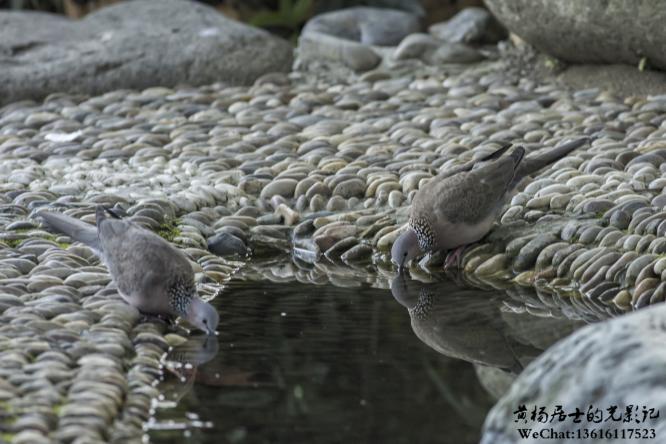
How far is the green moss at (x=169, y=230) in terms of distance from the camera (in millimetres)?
6423

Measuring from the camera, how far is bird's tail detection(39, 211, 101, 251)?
18.8 ft

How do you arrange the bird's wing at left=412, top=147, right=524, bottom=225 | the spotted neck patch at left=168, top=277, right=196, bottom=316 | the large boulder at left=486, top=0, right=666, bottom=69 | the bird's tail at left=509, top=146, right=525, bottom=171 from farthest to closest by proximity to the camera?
the large boulder at left=486, top=0, right=666, bottom=69
the bird's tail at left=509, top=146, right=525, bottom=171
the bird's wing at left=412, top=147, right=524, bottom=225
the spotted neck patch at left=168, top=277, right=196, bottom=316

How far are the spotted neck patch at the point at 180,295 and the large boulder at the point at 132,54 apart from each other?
4.85m

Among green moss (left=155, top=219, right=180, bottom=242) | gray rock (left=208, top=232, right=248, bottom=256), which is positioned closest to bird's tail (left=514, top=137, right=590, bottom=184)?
gray rock (left=208, top=232, right=248, bottom=256)

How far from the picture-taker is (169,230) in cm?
652

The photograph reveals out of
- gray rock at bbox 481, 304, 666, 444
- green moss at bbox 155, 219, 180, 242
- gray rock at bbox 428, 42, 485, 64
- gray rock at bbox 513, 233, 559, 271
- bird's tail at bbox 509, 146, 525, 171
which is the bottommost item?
gray rock at bbox 428, 42, 485, 64

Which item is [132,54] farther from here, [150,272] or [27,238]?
[150,272]

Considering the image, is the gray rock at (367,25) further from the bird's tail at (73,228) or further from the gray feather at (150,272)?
the gray feather at (150,272)

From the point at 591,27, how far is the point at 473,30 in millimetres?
1949

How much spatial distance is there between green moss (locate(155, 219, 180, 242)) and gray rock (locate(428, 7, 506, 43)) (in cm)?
457

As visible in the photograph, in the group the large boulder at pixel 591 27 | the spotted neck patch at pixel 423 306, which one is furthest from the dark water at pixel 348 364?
the large boulder at pixel 591 27

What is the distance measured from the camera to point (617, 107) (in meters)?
8.22

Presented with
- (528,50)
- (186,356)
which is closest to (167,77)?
(528,50)

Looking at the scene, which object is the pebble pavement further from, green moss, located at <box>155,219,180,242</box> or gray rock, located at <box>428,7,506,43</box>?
gray rock, located at <box>428,7,506,43</box>
